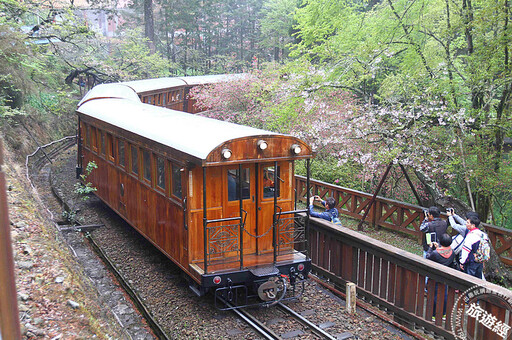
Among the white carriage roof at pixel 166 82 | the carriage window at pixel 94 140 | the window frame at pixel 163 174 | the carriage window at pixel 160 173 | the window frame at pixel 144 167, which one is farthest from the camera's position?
the white carriage roof at pixel 166 82

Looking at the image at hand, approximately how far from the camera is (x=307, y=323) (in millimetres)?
7207

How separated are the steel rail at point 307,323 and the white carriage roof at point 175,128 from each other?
3.04 m

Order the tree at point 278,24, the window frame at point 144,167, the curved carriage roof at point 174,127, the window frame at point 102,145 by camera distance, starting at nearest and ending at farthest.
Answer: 1. the curved carriage roof at point 174,127
2. the window frame at point 144,167
3. the window frame at point 102,145
4. the tree at point 278,24

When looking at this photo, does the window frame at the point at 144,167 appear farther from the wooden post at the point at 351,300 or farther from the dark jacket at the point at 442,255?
the dark jacket at the point at 442,255

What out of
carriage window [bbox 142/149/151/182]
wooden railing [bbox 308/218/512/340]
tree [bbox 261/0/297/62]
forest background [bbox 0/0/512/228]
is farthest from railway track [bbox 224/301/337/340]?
tree [bbox 261/0/297/62]

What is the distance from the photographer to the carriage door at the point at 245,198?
799cm

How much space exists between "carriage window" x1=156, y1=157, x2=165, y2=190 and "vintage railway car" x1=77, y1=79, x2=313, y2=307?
20 millimetres

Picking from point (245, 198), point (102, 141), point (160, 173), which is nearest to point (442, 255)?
point (245, 198)

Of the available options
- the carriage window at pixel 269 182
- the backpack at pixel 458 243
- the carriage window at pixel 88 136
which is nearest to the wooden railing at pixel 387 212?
the backpack at pixel 458 243

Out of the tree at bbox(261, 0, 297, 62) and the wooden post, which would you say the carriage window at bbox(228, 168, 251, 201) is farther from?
the tree at bbox(261, 0, 297, 62)

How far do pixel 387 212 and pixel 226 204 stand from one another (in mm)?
6882

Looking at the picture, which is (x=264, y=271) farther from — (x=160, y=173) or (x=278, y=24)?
(x=278, y=24)

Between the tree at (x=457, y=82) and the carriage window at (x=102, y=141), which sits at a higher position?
the tree at (x=457, y=82)

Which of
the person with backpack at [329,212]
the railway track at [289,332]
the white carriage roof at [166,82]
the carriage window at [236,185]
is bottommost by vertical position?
the railway track at [289,332]
